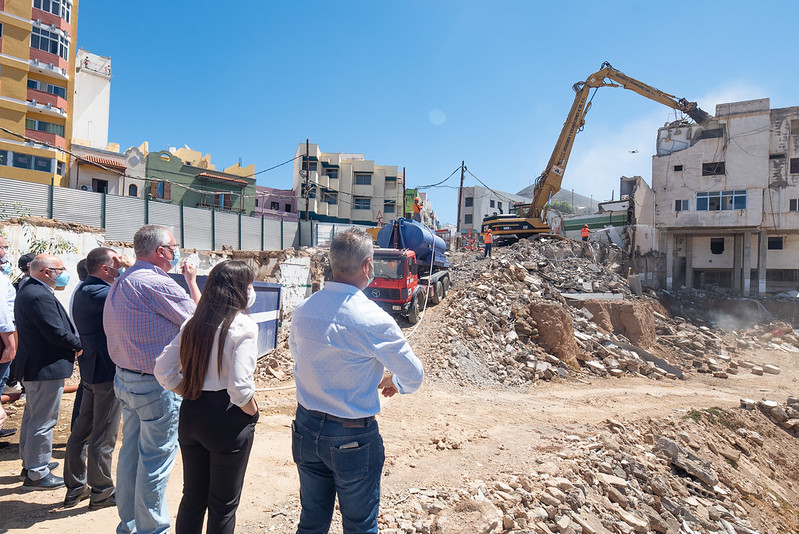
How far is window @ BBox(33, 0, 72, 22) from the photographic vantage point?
25.3 meters

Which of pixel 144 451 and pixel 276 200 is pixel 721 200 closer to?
pixel 144 451

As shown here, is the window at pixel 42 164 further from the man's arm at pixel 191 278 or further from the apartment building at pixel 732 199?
the apartment building at pixel 732 199

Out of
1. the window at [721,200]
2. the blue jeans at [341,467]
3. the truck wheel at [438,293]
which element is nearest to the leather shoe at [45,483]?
the blue jeans at [341,467]

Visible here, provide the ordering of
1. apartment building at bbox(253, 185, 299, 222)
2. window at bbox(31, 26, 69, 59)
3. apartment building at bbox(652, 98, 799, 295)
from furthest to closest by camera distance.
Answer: apartment building at bbox(253, 185, 299, 222) → window at bbox(31, 26, 69, 59) → apartment building at bbox(652, 98, 799, 295)

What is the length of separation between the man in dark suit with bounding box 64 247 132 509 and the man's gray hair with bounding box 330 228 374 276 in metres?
2.22

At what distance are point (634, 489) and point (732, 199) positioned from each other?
2773cm

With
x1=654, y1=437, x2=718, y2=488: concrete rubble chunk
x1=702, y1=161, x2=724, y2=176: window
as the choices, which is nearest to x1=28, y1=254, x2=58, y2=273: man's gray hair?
x1=654, y1=437, x2=718, y2=488: concrete rubble chunk

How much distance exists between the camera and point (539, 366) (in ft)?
35.9

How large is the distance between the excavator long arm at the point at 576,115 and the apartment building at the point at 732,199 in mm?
4054

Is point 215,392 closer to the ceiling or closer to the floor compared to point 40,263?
closer to the floor

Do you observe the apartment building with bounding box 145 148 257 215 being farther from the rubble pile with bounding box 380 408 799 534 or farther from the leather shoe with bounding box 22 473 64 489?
the rubble pile with bounding box 380 408 799 534

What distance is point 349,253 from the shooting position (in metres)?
2.10

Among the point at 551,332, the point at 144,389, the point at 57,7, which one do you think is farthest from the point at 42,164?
the point at 144,389

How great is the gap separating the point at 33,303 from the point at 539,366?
10152 mm
